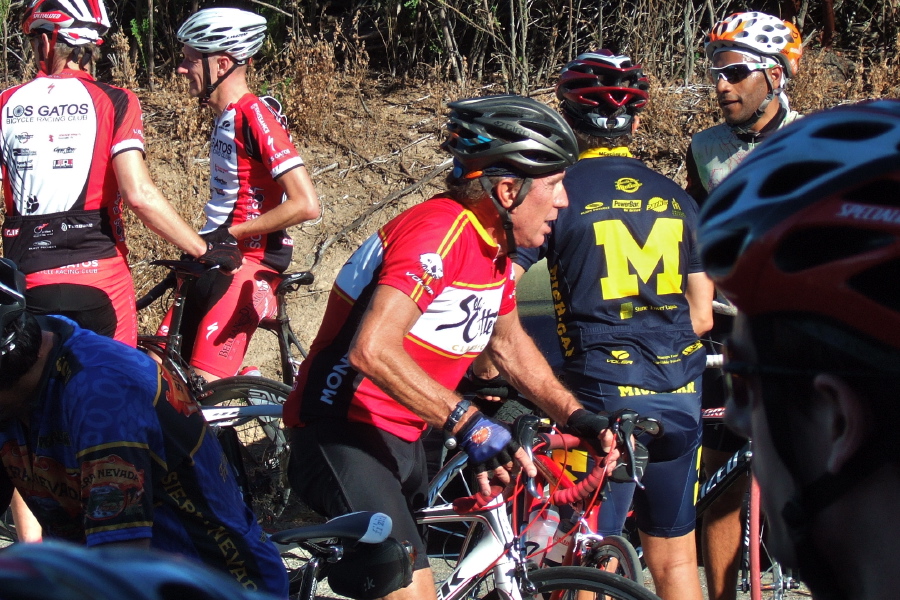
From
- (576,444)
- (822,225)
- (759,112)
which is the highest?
(822,225)

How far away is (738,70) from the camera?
4.93 m

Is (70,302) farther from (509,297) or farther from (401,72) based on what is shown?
(401,72)

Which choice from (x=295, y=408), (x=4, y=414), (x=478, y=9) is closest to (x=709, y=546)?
(x=295, y=408)

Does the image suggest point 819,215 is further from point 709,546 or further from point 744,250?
point 709,546

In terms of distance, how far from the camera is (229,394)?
5762mm

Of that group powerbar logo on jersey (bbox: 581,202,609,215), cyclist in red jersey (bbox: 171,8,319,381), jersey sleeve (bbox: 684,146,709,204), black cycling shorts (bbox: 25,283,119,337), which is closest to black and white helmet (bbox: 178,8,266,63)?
cyclist in red jersey (bbox: 171,8,319,381)

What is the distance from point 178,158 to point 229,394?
421 centimetres

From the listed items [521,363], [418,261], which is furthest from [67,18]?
[521,363]

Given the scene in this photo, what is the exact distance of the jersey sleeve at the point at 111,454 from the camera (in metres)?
2.37

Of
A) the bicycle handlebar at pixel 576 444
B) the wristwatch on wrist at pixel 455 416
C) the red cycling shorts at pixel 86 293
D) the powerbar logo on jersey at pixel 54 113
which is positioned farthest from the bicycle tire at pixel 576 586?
the powerbar logo on jersey at pixel 54 113

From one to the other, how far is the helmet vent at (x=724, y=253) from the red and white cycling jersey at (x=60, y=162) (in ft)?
A: 12.9

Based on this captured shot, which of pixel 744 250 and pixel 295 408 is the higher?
pixel 744 250

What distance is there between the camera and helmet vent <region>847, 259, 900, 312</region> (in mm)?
1014

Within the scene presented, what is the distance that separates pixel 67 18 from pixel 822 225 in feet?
14.1
